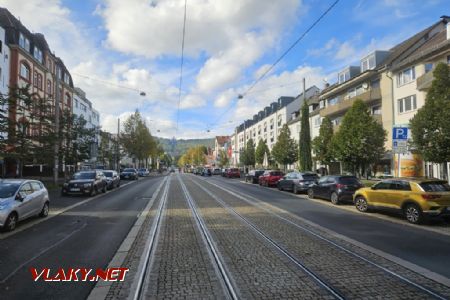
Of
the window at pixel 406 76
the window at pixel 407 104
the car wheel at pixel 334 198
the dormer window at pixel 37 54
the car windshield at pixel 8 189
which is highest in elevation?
the dormer window at pixel 37 54

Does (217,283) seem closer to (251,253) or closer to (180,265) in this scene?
(180,265)

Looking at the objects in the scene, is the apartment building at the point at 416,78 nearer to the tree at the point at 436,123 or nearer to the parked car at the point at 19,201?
the tree at the point at 436,123

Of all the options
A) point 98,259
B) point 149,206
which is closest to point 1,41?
point 149,206

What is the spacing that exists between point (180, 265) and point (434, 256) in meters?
5.18

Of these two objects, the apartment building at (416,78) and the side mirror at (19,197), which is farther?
the apartment building at (416,78)

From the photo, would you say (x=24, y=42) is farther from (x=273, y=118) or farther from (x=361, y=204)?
(x=273, y=118)

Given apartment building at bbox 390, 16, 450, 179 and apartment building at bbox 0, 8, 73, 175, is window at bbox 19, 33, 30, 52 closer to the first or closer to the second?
apartment building at bbox 0, 8, 73, 175

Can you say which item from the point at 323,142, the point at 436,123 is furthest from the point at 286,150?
the point at 436,123

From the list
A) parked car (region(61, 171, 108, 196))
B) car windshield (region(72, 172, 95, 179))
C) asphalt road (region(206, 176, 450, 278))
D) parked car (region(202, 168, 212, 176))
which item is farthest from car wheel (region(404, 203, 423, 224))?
parked car (region(202, 168, 212, 176))

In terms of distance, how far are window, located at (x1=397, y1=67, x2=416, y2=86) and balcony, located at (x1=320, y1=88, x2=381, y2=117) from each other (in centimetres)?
240

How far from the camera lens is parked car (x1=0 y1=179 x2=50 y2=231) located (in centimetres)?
991

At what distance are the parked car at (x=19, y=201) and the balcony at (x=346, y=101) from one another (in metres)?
26.5

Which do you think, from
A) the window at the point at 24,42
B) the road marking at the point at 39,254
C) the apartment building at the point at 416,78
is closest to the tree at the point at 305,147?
the apartment building at the point at 416,78

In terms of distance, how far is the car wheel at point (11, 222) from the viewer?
9.82 meters
